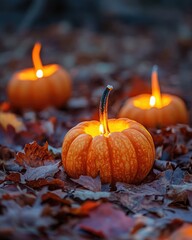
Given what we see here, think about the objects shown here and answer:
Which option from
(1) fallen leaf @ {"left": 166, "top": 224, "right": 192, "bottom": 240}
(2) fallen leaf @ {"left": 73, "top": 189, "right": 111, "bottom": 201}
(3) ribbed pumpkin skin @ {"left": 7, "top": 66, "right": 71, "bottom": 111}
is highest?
(3) ribbed pumpkin skin @ {"left": 7, "top": 66, "right": 71, "bottom": 111}

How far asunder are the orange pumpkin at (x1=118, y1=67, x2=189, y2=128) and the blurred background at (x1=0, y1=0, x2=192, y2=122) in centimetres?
201

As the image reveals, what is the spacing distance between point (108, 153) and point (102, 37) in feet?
23.0

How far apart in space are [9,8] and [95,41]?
2.33 metres

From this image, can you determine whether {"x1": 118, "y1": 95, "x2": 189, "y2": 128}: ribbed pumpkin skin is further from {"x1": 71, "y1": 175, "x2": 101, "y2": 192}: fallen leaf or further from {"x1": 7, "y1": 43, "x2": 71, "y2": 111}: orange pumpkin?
{"x1": 71, "y1": 175, "x2": 101, "y2": 192}: fallen leaf

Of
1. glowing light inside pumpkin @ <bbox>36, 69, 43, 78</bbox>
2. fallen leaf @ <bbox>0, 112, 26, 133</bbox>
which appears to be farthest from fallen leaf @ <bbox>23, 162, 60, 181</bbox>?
glowing light inside pumpkin @ <bbox>36, 69, 43, 78</bbox>

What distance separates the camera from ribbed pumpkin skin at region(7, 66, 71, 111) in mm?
5219

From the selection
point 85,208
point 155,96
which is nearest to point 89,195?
point 85,208

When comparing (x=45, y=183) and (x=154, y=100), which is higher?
(x=154, y=100)

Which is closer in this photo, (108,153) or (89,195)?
(89,195)

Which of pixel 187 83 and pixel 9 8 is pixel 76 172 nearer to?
pixel 187 83

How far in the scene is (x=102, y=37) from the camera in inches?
377

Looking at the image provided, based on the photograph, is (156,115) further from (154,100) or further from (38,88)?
(38,88)

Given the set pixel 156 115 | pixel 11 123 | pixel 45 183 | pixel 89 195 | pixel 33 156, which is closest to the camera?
pixel 89 195

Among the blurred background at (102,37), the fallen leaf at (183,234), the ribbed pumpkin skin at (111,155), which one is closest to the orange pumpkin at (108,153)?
the ribbed pumpkin skin at (111,155)
